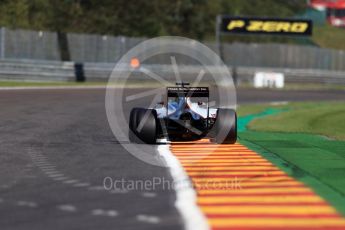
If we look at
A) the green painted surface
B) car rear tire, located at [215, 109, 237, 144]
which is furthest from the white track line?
the green painted surface

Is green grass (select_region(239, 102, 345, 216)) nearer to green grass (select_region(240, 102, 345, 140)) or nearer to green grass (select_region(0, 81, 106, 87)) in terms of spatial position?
green grass (select_region(240, 102, 345, 140))

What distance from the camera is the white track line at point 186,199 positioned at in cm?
673

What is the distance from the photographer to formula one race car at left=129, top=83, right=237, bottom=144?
12.8 meters

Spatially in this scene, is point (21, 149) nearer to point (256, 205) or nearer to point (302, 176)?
point (302, 176)

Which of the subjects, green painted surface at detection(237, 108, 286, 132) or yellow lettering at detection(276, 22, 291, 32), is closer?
green painted surface at detection(237, 108, 286, 132)

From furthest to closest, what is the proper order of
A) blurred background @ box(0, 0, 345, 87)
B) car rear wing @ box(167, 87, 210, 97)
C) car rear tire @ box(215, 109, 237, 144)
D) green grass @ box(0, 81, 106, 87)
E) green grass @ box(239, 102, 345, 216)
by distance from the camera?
blurred background @ box(0, 0, 345, 87)
green grass @ box(0, 81, 106, 87)
car rear tire @ box(215, 109, 237, 144)
car rear wing @ box(167, 87, 210, 97)
green grass @ box(239, 102, 345, 216)

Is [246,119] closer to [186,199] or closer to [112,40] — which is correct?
[186,199]

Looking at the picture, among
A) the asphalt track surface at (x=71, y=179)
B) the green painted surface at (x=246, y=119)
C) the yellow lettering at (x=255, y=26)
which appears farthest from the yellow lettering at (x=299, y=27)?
the asphalt track surface at (x=71, y=179)

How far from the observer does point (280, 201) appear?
7918 millimetres

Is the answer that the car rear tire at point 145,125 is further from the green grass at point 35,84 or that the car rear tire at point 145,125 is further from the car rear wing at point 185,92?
the green grass at point 35,84

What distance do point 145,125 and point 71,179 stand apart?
3.78 meters

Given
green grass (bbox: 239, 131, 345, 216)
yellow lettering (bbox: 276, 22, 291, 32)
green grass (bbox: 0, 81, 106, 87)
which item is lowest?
green grass (bbox: 0, 81, 106, 87)

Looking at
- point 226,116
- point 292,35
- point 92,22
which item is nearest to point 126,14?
point 92,22

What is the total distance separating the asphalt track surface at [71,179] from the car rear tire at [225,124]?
1.68 meters
